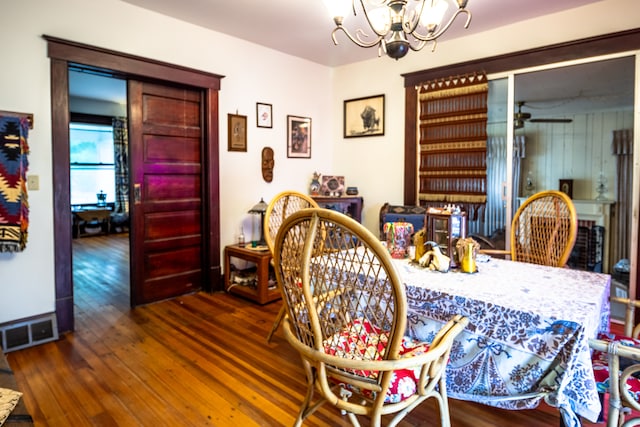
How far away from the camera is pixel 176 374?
2.31 m

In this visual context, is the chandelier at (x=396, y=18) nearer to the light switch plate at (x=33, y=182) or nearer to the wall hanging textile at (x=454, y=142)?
the wall hanging textile at (x=454, y=142)

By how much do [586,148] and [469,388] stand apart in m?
5.19

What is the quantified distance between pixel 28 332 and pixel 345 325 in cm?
256

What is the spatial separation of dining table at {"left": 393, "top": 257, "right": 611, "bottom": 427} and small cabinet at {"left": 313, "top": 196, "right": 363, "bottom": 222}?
250 centimetres

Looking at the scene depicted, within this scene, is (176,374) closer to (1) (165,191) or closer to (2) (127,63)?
(1) (165,191)

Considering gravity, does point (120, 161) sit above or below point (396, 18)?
below

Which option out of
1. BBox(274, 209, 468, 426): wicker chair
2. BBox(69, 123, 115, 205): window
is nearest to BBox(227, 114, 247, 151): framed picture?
BBox(274, 209, 468, 426): wicker chair

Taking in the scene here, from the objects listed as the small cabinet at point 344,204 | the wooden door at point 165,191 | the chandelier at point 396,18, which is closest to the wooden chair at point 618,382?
the chandelier at point 396,18

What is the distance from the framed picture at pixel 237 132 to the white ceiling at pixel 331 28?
2.66 feet

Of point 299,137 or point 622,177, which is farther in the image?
point 622,177

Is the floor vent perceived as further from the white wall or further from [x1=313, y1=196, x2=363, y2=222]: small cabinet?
[x1=313, y1=196, x2=363, y2=222]: small cabinet

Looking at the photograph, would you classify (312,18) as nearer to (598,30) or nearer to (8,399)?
(598,30)

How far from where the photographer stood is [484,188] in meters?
3.75

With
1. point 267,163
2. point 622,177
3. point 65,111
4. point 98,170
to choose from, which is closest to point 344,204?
point 267,163
